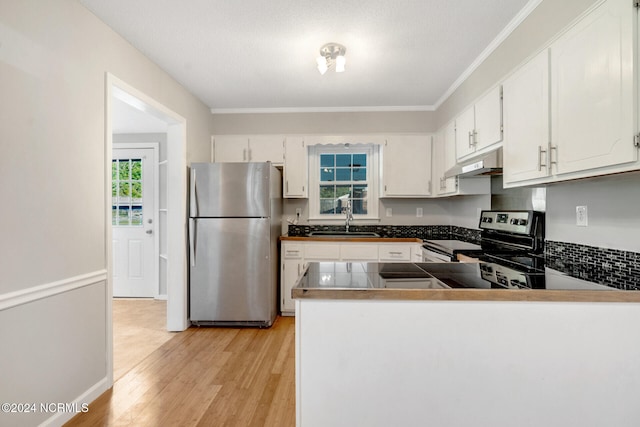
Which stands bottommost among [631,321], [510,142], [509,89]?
[631,321]

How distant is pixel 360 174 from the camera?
13.4ft

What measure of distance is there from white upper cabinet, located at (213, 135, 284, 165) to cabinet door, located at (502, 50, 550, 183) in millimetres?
2396

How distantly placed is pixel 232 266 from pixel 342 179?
1.78 metres

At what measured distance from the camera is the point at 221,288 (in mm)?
3176

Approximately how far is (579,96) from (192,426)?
8.55 feet

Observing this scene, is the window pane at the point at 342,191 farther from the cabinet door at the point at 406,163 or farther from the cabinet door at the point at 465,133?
the cabinet door at the point at 465,133

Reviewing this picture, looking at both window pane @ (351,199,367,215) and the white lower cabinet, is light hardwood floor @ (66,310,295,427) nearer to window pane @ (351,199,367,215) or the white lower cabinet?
the white lower cabinet

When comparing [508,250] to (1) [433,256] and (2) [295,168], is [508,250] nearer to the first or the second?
(1) [433,256]

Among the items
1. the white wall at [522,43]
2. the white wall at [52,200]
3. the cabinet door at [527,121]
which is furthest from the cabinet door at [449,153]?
the white wall at [52,200]

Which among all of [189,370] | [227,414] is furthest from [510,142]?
[189,370]

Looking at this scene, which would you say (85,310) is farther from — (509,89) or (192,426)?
(509,89)

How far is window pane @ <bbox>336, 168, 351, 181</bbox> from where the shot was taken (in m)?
4.09

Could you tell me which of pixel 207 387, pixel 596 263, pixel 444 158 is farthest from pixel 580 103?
pixel 207 387

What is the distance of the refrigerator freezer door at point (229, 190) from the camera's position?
3.16 metres
